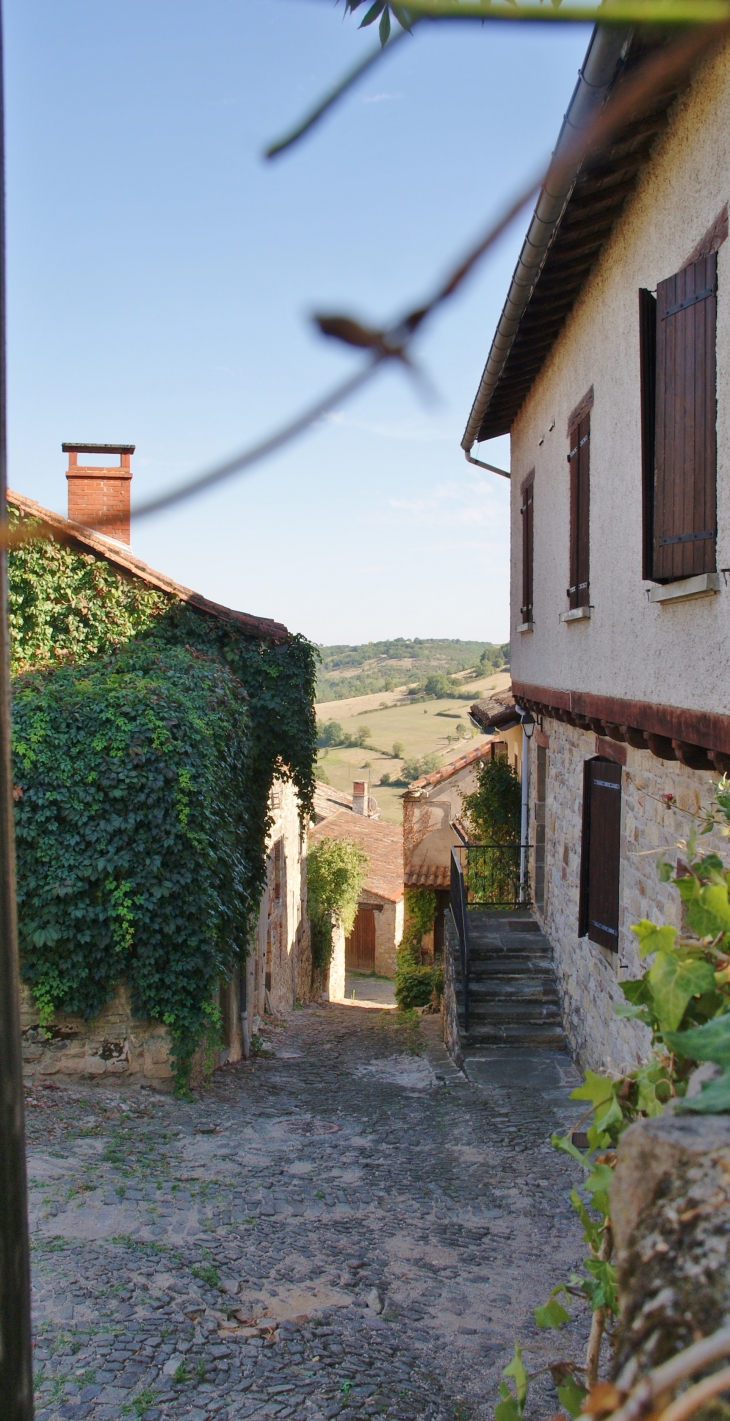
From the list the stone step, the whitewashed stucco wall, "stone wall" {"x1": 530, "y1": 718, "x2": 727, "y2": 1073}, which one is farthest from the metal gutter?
the stone step

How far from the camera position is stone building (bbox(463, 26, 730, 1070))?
3930 millimetres

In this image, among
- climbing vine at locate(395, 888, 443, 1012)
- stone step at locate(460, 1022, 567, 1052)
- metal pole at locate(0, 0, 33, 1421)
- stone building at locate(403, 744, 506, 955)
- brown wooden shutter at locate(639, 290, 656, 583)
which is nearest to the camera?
metal pole at locate(0, 0, 33, 1421)

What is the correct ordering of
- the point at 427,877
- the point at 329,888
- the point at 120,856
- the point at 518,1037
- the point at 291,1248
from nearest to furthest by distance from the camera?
the point at 291,1248 → the point at 120,856 → the point at 518,1037 → the point at 427,877 → the point at 329,888

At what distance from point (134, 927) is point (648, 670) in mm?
4560

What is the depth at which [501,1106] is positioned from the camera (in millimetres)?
7477

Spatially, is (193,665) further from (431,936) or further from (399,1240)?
(431,936)

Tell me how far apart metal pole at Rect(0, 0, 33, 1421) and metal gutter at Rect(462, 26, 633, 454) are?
2.59 ft

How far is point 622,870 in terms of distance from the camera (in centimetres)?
641

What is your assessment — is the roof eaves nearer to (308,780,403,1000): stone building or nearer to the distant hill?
(308,780,403,1000): stone building

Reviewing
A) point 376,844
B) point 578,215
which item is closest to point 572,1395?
point 578,215

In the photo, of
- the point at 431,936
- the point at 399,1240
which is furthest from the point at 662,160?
the point at 431,936

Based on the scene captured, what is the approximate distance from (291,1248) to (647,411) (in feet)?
15.9

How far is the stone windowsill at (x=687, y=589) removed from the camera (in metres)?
3.93

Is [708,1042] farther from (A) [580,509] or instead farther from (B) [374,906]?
(B) [374,906]
